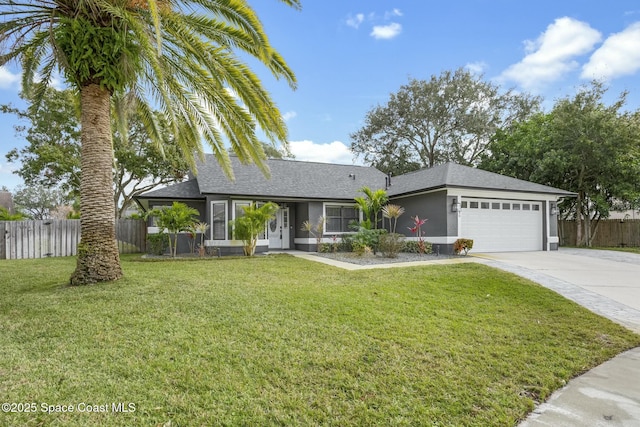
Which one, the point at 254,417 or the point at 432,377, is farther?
the point at 432,377

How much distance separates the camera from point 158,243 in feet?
46.4

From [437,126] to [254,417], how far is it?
30.9m

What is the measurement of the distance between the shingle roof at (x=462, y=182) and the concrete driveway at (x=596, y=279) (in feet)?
11.5

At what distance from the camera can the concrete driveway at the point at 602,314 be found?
A: 265cm

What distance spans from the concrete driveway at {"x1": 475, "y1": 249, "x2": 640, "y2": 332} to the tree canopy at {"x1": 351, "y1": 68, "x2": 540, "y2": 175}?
63.3 feet

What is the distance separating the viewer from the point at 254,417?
251 cm

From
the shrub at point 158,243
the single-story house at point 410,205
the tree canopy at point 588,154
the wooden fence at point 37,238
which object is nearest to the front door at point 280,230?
the single-story house at point 410,205

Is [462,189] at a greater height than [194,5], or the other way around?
[194,5]

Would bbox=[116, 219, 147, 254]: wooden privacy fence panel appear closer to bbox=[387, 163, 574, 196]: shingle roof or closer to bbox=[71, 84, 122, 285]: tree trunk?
bbox=[71, 84, 122, 285]: tree trunk

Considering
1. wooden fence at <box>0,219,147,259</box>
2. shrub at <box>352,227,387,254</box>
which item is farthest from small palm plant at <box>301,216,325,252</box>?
wooden fence at <box>0,219,147,259</box>

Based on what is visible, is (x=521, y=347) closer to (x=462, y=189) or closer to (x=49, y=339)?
(x=49, y=339)

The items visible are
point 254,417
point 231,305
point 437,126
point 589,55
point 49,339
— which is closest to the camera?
point 254,417

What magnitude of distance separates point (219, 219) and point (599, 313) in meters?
12.7

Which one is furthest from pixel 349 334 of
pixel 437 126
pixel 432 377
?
pixel 437 126
